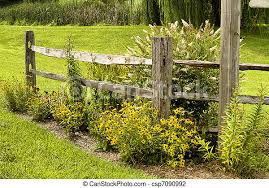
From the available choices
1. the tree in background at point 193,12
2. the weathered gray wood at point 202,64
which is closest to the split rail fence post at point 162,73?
the weathered gray wood at point 202,64

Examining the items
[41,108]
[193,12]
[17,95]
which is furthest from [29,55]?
[193,12]

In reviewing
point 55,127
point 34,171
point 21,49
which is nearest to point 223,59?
point 34,171

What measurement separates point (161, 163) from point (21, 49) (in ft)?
59.0

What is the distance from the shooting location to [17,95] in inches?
410

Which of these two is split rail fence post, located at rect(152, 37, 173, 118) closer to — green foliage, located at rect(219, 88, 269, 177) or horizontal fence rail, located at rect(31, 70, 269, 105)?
horizontal fence rail, located at rect(31, 70, 269, 105)

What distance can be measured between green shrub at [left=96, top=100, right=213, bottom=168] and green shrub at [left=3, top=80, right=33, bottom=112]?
3401 mm

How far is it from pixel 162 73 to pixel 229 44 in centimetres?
94

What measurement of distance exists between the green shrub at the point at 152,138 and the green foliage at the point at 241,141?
33cm

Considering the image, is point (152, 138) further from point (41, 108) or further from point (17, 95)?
point (17, 95)

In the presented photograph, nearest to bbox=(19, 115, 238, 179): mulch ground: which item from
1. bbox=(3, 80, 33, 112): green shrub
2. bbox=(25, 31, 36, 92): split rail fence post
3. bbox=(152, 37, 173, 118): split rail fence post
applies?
bbox=(152, 37, 173, 118): split rail fence post

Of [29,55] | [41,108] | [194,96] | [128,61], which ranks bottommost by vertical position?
[41,108]

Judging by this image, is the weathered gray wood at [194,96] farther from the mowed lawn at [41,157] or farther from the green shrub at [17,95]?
the green shrub at [17,95]

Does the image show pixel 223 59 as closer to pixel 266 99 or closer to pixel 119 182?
pixel 266 99

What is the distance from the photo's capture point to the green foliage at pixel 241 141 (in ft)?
21.6
